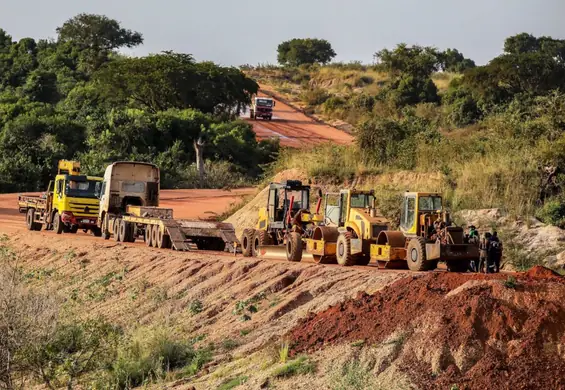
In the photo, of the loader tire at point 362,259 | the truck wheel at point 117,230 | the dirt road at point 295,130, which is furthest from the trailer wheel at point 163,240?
the dirt road at point 295,130

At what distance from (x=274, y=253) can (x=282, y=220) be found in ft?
3.40

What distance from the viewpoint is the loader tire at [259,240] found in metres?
28.2

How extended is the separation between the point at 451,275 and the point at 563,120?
809 inches

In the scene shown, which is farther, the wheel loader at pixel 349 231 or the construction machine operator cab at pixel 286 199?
the construction machine operator cab at pixel 286 199

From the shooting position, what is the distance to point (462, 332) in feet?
44.9

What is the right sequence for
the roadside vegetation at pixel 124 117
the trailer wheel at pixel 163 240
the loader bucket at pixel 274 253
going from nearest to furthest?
the loader bucket at pixel 274 253 → the trailer wheel at pixel 163 240 → the roadside vegetation at pixel 124 117

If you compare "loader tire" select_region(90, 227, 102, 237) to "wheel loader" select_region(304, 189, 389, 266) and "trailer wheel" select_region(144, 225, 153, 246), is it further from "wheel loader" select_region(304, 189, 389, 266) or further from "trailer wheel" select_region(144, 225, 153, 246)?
"wheel loader" select_region(304, 189, 389, 266)

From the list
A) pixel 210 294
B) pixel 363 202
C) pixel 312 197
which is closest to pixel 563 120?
pixel 312 197

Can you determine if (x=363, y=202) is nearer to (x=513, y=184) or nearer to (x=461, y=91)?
(x=513, y=184)

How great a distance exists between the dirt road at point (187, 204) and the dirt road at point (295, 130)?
15.8 m

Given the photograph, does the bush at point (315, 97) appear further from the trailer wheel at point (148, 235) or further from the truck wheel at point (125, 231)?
the trailer wheel at point (148, 235)

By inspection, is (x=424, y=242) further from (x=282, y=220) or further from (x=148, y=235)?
(x=148, y=235)

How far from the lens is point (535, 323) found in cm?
1387

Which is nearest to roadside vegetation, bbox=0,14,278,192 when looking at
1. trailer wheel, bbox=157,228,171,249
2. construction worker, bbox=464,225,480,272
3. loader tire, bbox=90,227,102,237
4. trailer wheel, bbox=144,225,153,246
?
loader tire, bbox=90,227,102,237
